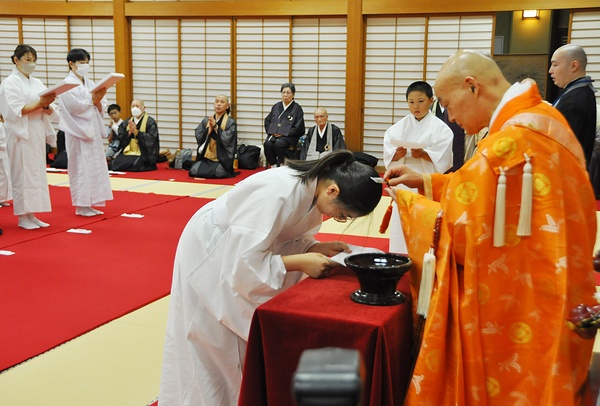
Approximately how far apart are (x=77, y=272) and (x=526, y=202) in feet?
11.7

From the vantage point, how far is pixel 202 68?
1107cm

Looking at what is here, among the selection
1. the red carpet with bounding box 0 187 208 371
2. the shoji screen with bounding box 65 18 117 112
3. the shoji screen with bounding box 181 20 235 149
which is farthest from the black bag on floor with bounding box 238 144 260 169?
the red carpet with bounding box 0 187 208 371

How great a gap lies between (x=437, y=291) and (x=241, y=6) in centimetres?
933

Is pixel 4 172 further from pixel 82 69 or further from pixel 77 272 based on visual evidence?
pixel 77 272

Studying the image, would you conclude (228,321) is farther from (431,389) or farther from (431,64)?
(431,64)

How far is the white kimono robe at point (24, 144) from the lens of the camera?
6012mm

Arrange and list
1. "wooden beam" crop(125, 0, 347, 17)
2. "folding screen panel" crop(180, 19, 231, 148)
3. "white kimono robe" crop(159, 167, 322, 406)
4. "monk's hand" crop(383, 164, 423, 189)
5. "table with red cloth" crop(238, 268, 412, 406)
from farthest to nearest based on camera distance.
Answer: "folding screen panel" crop(180, 19, 231, 148) → "wooden beam" crop(125, 0, 347, 17) → "monk's hand" crop(383, 164, 423, 189) → "white kimono robe" crop(159, 167, 322, 406) → "table with red cloth" crop(238, 268, 412, 406)

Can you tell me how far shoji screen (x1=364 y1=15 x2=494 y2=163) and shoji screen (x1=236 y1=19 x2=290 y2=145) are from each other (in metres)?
1.25

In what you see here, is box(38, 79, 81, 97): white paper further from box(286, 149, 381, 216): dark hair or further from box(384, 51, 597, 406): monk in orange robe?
box(384, 51, 597, 406): monk in orange robe

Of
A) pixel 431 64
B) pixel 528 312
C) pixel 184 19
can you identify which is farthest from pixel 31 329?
pixel 184 19

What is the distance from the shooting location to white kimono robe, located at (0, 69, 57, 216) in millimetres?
6012

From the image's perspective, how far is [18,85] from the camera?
6.02 meters

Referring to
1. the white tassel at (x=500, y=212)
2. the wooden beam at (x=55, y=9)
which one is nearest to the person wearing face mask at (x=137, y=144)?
the wooden beam at (x=55, y=9)

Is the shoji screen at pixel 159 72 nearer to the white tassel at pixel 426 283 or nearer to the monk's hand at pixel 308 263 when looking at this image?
the monk's hand at pixel 308 263
